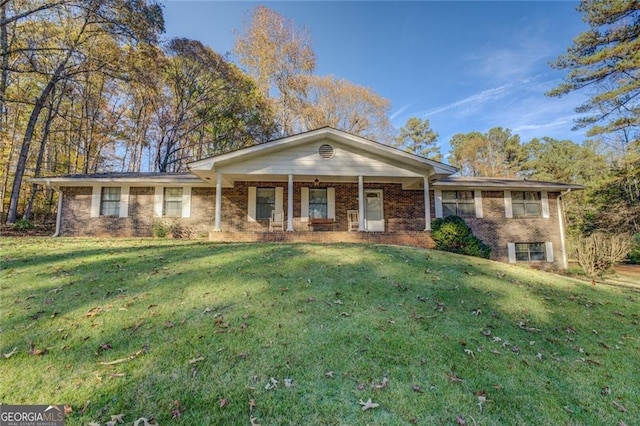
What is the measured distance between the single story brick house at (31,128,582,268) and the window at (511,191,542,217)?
4 cm

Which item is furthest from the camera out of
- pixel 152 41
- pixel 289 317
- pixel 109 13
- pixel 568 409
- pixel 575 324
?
pixel 152 41

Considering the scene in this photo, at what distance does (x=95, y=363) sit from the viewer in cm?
296

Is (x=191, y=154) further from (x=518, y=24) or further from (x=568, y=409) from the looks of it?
(x=568, y=409)

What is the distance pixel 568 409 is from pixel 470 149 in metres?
34.9

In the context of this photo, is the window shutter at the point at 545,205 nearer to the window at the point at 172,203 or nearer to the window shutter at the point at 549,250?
the window shutter at the point at 549,250

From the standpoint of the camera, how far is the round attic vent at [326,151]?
1154cm

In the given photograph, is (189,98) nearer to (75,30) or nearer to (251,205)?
(75,30)

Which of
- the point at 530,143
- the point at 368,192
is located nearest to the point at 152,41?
the point at 368,192

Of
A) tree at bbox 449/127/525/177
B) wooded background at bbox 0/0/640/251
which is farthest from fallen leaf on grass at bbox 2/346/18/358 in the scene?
tree at bbox 449/127/525/177

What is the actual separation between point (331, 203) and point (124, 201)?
27.2 feet

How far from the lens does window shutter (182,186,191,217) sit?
12240 millimetres

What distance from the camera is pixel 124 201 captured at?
1224 cm

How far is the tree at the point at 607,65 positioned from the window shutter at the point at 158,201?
1818 centimetres

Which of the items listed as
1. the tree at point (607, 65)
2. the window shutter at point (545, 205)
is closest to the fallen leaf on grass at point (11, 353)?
the window shutter at point (545, 205)
